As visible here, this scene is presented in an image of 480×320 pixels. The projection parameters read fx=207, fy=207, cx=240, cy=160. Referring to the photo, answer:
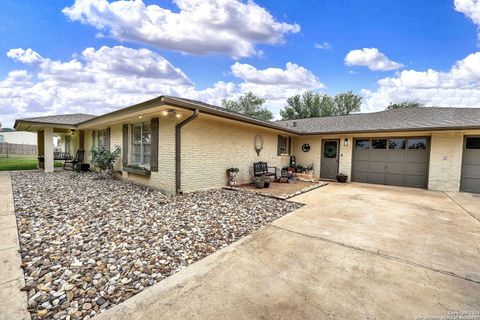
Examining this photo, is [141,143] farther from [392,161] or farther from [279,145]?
[392,161]

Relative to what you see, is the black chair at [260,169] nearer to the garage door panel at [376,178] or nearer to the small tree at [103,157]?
the garage door panel at [376,178]

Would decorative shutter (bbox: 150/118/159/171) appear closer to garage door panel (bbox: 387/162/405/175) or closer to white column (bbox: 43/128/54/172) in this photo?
white column (bbox: 43/128/54/172)

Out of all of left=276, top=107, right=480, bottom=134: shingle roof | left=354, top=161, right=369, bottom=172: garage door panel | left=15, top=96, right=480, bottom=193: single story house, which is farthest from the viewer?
left=354, top=161, right=369, bottom=172: garage door panel

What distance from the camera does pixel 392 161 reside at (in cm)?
906

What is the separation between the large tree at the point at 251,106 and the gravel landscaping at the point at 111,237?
24.0 metres

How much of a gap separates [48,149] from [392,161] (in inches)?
633

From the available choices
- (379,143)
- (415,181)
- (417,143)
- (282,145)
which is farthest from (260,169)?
(417,143)

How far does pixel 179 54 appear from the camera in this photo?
444 inches

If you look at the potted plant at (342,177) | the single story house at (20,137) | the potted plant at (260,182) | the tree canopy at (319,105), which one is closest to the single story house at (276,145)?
the potted plant at (342,177)

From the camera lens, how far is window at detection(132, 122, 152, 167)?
7.06 metres

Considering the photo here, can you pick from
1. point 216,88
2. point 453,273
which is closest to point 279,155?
point 453,273

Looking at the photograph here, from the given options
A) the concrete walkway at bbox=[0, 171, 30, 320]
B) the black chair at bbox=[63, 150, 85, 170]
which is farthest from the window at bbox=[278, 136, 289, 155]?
the black chair at bbox=[63, 150, 85, 170]

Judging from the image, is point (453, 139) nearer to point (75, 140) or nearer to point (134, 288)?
point (134, 288)

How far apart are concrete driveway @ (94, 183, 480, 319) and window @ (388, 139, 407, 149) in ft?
18.2
